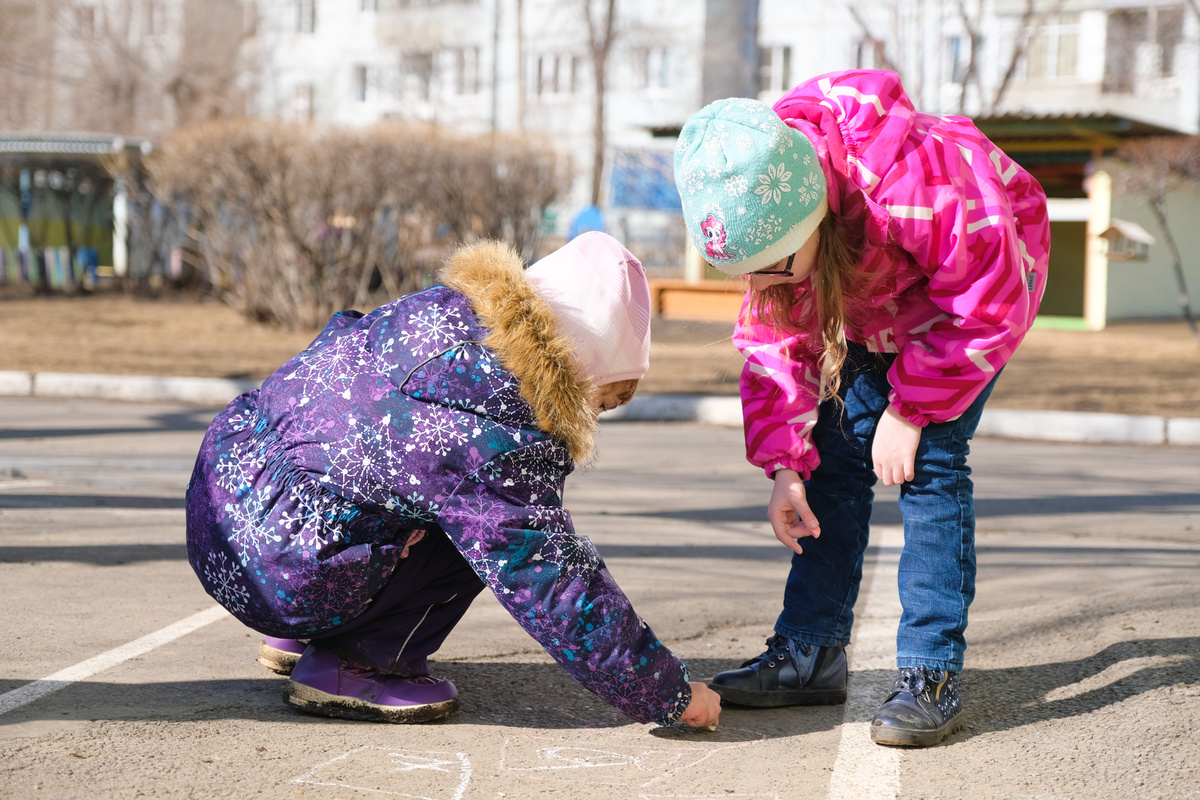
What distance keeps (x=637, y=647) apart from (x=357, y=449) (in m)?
0.67

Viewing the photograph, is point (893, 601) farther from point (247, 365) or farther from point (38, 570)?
point (247, 365)

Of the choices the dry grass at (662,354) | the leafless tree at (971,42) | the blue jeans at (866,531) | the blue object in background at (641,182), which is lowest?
the dry grass at (662,354)

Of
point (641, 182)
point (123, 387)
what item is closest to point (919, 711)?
point (123, 387)

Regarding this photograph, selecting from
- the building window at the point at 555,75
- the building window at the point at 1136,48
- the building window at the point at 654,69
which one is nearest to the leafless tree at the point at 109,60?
the building window at the point at 555,75

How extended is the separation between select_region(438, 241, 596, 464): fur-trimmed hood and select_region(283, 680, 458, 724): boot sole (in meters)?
0.68

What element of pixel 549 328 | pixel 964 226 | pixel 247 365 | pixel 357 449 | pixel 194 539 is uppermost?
pixel 964 226

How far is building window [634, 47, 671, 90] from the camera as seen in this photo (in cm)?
3474

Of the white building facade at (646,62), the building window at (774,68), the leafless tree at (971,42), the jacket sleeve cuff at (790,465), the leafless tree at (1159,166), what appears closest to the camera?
the jacket sleeve cuff at (790,465)

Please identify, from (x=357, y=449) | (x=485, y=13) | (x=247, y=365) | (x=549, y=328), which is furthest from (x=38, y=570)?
(x=485, y=13)

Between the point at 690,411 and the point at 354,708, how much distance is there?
6351 mm

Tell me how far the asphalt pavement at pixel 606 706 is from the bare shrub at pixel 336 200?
821cm

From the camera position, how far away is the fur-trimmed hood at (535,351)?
235cm

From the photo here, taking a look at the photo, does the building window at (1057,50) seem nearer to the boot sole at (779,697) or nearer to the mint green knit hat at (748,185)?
the boot sole at (779,697)

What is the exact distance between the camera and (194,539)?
262cm
